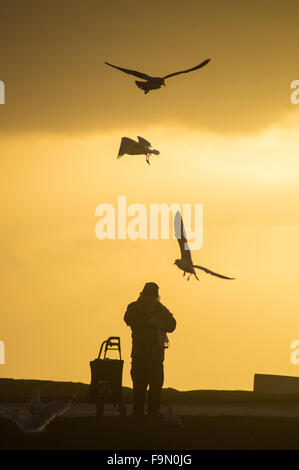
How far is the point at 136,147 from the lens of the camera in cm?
2992

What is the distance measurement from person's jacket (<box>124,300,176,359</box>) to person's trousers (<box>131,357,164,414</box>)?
0.37ft

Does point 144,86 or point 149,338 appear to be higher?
point 144,86

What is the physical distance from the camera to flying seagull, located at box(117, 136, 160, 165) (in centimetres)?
2973

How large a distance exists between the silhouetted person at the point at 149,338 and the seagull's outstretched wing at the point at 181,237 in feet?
18.9

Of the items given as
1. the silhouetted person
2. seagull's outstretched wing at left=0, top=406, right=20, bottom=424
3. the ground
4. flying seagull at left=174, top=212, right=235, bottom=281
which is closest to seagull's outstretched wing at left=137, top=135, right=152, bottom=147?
flying seagull at left=174, top=212, right=235, bottom=281

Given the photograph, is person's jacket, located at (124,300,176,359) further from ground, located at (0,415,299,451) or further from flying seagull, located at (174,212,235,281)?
flying seagull, located at (174,212,235,281)

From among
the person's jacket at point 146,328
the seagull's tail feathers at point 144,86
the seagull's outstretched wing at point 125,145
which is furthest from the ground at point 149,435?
the seagull's tail feathers at point 144,86

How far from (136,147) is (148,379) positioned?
7513 millimetres

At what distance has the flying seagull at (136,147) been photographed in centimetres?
2973

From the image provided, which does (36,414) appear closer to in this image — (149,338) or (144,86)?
(149,338)

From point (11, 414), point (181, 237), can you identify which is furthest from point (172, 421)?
point (181, 237)
